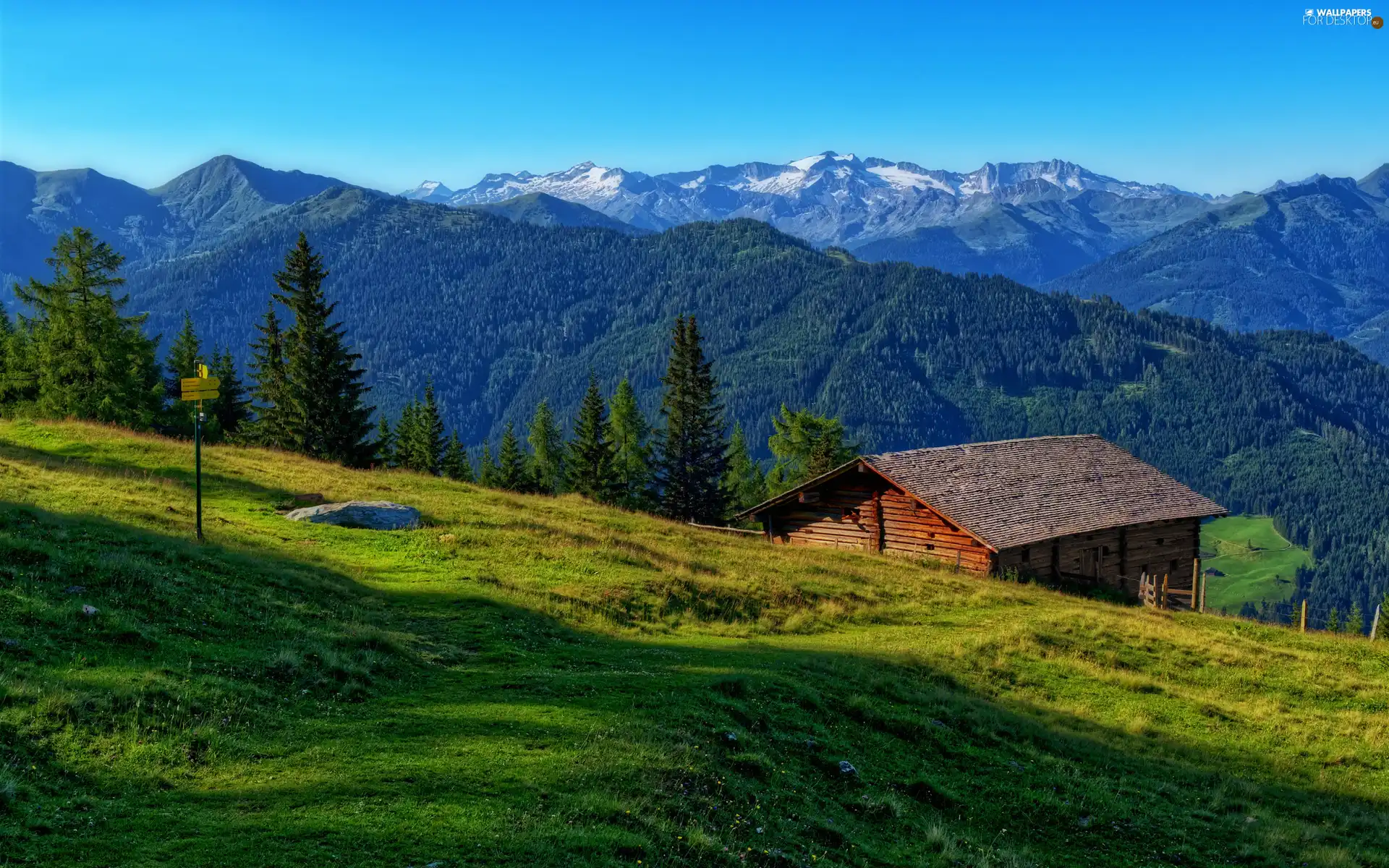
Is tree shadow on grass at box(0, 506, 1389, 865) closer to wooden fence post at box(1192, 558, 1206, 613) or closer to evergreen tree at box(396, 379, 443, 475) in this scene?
wooden fence post at box(1192, 558, 1206, 613)

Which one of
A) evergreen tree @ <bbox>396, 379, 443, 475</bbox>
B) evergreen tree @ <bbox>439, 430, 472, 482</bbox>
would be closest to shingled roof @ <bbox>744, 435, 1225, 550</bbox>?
evergreen tree @ <bbox>439, 430, 472, 482</bbox>

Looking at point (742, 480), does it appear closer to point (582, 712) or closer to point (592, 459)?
point (592, 459)

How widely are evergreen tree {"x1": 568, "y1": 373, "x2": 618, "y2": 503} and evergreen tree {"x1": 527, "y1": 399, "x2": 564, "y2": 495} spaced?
1610 cm

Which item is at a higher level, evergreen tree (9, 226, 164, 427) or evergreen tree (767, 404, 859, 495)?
evergreen tree (9, 226, 164, 427)

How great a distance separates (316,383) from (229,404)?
18.3 m

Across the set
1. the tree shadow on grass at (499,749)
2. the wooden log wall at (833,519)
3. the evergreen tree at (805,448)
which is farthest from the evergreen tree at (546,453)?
the tree shadow on grass at (499,749)

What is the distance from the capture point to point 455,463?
86.8 meters

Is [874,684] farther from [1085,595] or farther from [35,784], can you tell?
[1085,595]

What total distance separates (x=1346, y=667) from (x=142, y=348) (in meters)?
65.3

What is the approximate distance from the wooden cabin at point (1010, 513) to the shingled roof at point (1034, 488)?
73 millimetres

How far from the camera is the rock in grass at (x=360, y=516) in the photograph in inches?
1208

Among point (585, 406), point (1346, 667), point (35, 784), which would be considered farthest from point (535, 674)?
point (585, 406)

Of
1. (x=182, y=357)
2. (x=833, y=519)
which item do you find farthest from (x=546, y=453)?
(x=833, y=519)

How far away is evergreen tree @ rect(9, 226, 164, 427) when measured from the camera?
167 feet
